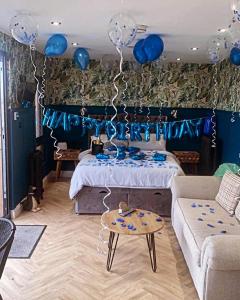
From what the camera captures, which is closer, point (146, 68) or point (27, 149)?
point (27, 149)

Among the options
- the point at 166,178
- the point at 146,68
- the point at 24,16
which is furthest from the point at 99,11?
the point at 146,68

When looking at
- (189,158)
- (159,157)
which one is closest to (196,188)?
(159,157)

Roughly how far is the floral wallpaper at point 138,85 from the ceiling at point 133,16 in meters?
2.05

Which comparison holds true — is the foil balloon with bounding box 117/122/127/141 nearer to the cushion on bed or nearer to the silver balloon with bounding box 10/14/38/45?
the cushion on bed

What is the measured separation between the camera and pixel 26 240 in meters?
3.69

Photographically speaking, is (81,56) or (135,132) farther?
(135,132)

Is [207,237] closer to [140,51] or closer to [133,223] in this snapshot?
[133,223]

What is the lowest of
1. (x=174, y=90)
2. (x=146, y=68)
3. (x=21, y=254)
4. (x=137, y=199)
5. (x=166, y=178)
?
(x=21, y=254)

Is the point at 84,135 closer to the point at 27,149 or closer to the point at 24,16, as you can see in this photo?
the point at 27,149

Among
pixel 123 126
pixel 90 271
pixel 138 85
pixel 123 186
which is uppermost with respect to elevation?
pixel 138 85

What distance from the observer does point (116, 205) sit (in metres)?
4.51

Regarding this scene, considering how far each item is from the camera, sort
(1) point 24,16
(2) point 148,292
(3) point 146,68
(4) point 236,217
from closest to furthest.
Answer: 1. (2) point 148,292
2. (1) point 24,16
3. (4) point 236,217
4. (3) point 146,68

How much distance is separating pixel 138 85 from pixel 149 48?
2.58 metres

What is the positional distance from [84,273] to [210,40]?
300 centimetres
